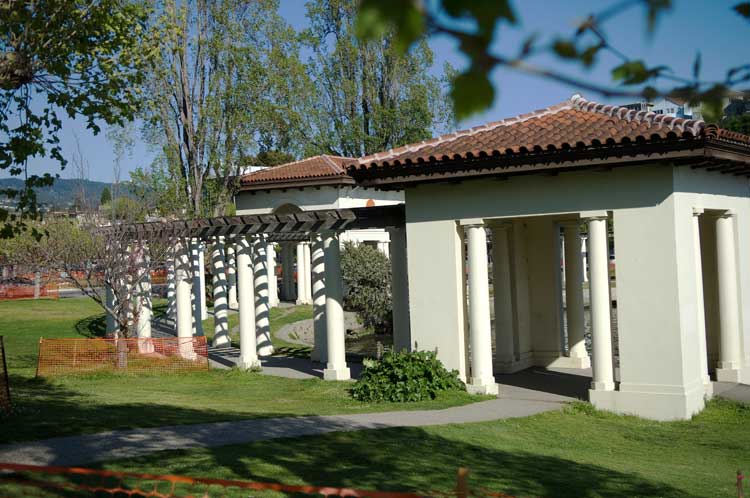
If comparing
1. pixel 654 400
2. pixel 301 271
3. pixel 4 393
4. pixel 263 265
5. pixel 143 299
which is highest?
pixel 263 265

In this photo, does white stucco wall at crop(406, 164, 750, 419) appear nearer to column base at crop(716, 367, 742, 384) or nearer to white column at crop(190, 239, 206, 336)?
column base at crop(716, 367, 742, 384)

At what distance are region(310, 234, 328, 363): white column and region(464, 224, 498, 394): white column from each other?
444 cm

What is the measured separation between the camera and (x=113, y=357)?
19.8 meters

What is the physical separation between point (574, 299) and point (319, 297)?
→ 6.07 metres

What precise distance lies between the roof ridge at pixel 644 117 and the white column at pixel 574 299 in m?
3.71

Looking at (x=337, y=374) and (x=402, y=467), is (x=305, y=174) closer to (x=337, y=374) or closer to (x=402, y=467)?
(x=337, y=374)

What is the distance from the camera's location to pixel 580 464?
31.9 feet

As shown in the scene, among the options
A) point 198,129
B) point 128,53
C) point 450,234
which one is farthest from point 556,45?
point 198,129

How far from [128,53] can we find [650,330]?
926cm

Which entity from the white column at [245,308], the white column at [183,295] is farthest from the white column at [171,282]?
the white column at [245,308]

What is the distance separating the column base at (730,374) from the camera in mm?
15695

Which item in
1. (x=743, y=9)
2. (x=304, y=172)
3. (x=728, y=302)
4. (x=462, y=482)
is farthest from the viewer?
(x=304, y=172)

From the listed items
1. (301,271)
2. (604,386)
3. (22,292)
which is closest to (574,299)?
(604,386)

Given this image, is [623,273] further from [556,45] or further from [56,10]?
[556,45]
